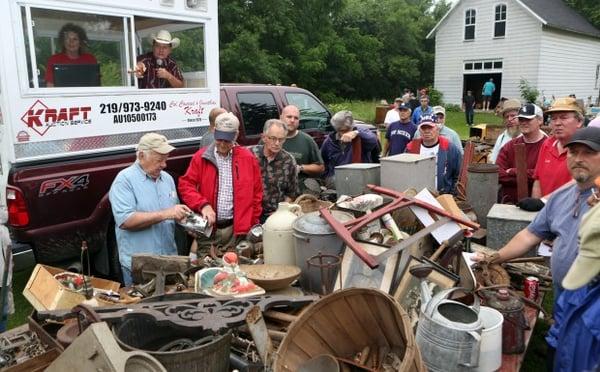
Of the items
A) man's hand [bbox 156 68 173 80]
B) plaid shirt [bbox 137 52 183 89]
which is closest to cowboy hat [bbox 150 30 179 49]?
plaid shirt [bbox 137 52 183 89]

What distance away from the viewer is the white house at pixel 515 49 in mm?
26000

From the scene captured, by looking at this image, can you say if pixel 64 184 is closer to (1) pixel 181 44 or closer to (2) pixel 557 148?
(1) pixel 181 44

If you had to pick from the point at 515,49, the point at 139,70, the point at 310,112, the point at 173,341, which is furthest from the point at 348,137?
the point at 515,49

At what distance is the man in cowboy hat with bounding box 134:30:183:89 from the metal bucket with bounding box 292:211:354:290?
2.80m

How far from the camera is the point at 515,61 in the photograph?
26.8 meters

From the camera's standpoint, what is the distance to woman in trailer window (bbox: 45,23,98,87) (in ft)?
14.3

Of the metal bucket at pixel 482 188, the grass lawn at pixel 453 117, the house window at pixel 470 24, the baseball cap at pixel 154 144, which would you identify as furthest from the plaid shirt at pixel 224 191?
the house window at pixel 470 24

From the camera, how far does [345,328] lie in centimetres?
239

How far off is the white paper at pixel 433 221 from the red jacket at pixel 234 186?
1466 millimetres

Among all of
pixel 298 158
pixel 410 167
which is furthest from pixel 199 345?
pixel 298 158

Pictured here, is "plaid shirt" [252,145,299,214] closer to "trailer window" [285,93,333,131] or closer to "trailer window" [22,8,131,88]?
"trailer window" [22,8,131,88]

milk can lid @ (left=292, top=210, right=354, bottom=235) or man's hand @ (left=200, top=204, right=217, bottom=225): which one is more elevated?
milk can lid @ (left=292, top=210, right=354, bottom=235)

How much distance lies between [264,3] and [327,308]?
22.9 meters

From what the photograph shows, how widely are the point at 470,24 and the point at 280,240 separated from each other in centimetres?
2885
